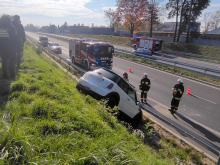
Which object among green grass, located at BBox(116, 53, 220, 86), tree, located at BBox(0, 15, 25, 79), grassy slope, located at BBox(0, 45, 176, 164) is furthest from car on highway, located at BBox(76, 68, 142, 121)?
green grass, located at BBox(116, 53, 220, 86)

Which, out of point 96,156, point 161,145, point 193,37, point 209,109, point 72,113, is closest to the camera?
point 96,156

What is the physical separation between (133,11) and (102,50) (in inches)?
1763

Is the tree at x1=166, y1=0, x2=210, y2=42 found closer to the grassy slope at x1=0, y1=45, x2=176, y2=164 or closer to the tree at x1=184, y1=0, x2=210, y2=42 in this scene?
the tree at x1=184, y1=0, x2=210, y2=42

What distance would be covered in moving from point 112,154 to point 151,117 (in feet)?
23.4

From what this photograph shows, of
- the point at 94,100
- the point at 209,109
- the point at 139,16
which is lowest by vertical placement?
the point at 209,109

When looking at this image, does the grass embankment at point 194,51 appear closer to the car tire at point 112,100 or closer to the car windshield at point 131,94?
the car windshield at point 131,94

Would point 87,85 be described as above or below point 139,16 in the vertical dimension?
below

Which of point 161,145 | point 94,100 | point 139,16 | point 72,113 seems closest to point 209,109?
point 161,145

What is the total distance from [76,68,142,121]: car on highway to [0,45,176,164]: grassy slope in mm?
1219

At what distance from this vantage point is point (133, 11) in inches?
2574

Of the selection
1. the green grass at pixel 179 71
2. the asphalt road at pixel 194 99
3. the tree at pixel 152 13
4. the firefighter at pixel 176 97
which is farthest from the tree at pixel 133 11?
the firefighter at pixel 176 97

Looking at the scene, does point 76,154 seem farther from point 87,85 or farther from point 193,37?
point 193,37

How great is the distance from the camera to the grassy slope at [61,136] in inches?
174

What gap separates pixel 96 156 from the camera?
4.51m
